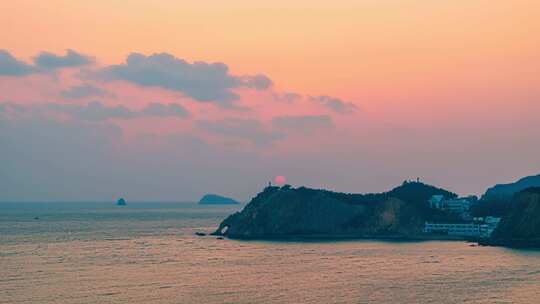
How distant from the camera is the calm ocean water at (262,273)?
8300 centimetres

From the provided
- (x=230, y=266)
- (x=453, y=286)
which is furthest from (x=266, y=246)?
(x=453, y=286)

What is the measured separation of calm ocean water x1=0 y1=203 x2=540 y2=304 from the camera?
83000 mm

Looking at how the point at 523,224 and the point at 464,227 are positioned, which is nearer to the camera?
the point at 523,224

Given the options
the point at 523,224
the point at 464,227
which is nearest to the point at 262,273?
the point at 523,224

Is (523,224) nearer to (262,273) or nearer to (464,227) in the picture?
(464,227)

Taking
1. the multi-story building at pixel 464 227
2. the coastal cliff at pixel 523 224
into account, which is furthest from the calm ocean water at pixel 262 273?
the multi-story building at pixel 464 227

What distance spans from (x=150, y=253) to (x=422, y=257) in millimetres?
57689

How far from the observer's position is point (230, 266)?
116 m

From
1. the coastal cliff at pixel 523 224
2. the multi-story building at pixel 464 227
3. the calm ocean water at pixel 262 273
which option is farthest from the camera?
the multi-story building at pixel 464 227

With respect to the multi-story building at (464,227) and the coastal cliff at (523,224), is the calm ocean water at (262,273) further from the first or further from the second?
the multi-story building at (464,227)

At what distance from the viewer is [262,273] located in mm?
106625

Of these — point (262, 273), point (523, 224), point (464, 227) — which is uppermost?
point (523, 224)

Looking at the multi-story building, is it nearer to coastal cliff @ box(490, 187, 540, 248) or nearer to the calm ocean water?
coastal cliff @ box(490, 187, 540, 248)

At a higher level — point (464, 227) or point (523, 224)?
point (523, 224)
